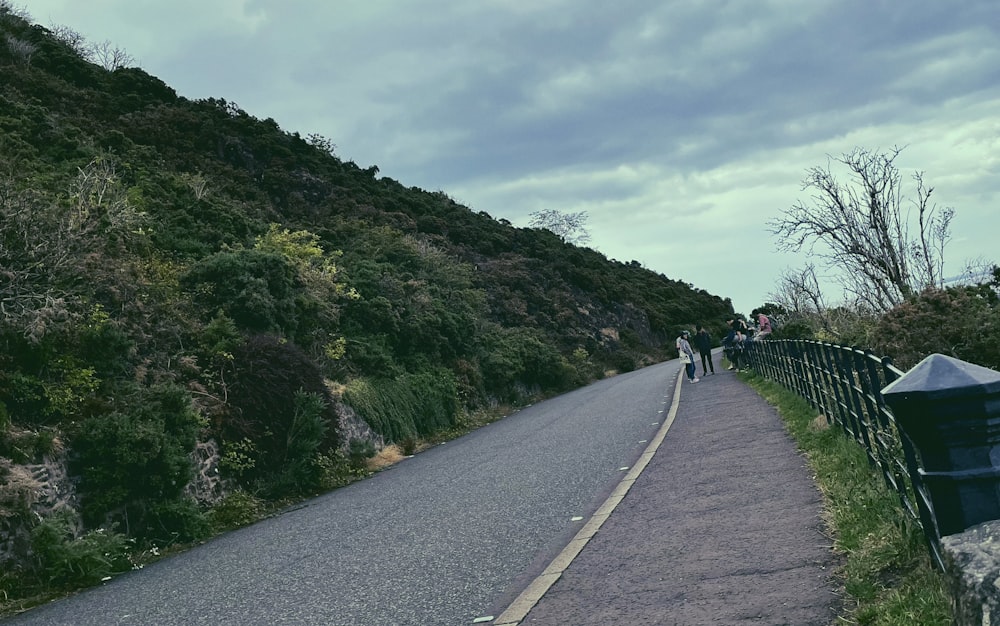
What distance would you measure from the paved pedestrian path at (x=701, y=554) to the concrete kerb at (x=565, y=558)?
1 cm

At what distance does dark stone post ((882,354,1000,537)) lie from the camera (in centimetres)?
293

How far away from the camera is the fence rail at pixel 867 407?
406 centimetres

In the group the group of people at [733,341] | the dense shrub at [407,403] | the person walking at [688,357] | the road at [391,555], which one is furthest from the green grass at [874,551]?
the person walking at [688,357]

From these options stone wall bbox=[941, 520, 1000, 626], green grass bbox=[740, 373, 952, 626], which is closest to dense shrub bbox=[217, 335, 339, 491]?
green grass bbox=[740, 373, 952, 626]

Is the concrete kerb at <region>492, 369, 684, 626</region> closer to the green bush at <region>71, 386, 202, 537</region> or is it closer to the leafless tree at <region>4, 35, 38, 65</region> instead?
the green bush at <region>71, 386, 202, 537</region>

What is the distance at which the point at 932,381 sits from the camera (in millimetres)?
3008

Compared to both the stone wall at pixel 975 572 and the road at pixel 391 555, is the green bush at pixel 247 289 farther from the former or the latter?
the stone wall at pixel 975 572

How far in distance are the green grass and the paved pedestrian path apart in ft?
0.42

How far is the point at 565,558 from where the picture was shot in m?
5.71

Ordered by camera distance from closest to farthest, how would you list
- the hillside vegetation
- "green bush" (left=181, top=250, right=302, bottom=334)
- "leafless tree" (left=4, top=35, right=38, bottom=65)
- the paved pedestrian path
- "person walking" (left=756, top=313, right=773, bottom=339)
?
the paved pedestrian path
the hillside vegetation
"green bush" (left=181, top=250, right=302, bottom=334)
"person walking" (left=756, top=313, right=773, bottom=339)
"leafless tree" (left=4, top=35, right=38, bottom=65)

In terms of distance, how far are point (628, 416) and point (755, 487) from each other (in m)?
8.27

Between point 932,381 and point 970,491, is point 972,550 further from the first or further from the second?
point 932,381

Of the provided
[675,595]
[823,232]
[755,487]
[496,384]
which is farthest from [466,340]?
[675,595]

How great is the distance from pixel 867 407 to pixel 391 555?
4143mm
